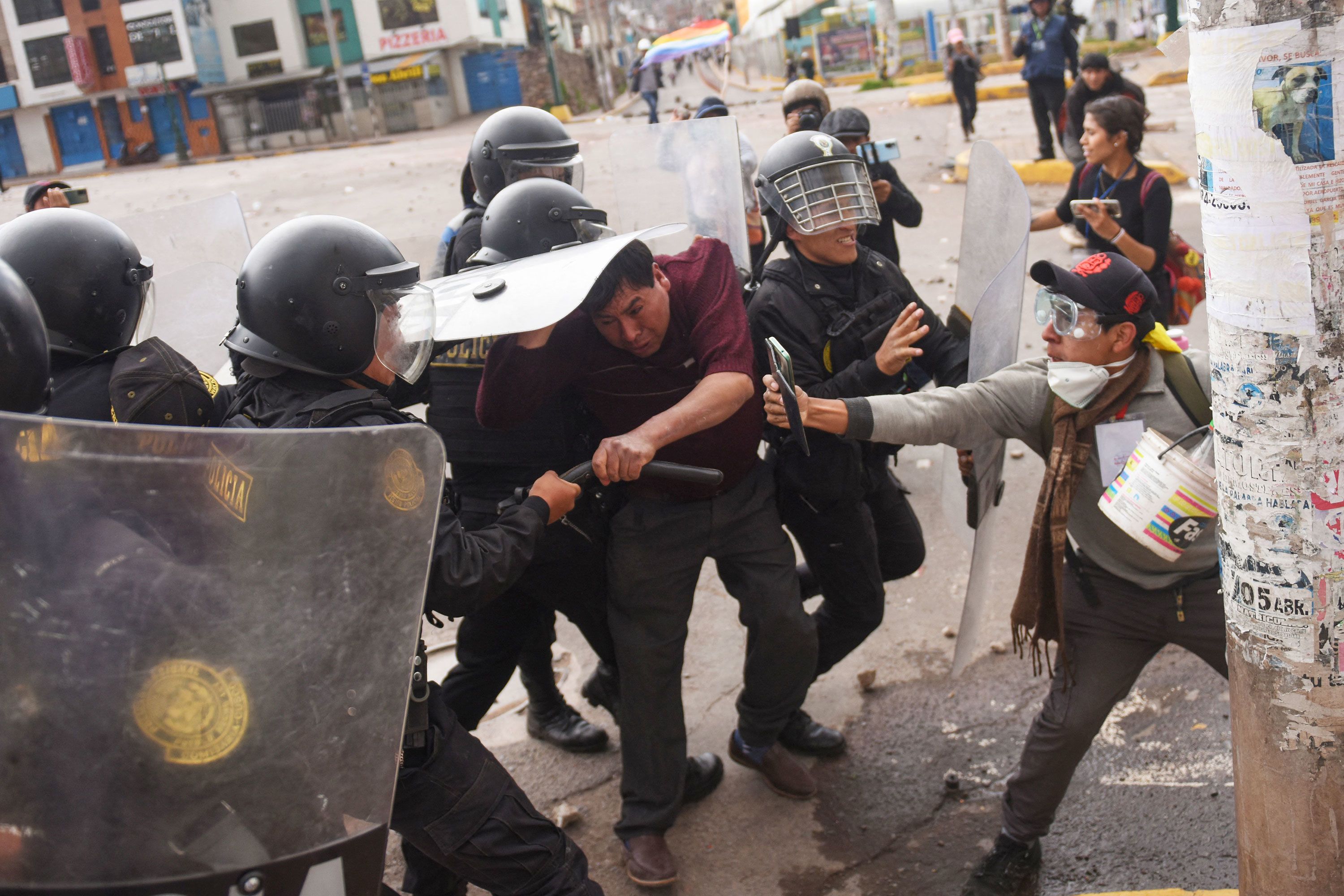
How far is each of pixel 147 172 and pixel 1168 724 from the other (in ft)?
84.0

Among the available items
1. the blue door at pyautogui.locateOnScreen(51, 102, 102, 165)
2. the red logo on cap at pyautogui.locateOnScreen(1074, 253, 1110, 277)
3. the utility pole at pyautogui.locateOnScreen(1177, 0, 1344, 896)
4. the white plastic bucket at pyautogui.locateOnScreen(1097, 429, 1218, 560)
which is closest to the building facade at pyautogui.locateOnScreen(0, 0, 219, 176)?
the blue door at pyautogui.locateOnScreen(51, 102, 102, 165)

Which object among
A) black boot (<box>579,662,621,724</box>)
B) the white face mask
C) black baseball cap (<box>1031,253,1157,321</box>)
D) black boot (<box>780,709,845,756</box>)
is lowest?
black boot (<box>780,709,845,756</box>)

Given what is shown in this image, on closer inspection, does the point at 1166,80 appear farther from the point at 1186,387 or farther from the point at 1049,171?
the point at 1186,387

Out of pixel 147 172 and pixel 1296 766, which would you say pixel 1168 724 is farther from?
Result: pixel 147 172

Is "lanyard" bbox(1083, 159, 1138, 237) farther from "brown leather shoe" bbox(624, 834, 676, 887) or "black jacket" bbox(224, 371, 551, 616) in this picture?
"black jacket" bbox(224, 371, 551, 616)

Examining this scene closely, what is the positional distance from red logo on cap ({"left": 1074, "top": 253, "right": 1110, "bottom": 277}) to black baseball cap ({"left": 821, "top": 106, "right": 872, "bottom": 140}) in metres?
2.16

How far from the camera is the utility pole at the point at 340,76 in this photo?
1329 inches

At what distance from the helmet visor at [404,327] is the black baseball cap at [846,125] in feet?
8.67

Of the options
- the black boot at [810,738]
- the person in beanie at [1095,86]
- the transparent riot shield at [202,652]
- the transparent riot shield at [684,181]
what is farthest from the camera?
the person in beanie at [1095,86]

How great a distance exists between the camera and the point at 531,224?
295 centimetres

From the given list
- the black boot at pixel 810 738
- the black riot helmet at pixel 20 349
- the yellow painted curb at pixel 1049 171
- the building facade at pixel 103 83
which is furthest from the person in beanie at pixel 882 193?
the building facade at pixel 103 83

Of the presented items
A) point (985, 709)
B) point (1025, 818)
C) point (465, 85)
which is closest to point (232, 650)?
point (1025, 818)

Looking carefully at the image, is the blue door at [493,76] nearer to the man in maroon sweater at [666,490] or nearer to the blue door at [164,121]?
the blue door at [164,121]

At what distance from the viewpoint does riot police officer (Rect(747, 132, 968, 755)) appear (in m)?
3.04
